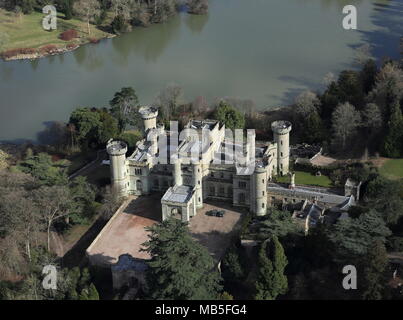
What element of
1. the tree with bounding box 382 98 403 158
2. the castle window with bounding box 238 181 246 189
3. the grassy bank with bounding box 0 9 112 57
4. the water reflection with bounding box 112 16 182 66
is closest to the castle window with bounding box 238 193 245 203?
the castle window with bounding box 238 181 246 189

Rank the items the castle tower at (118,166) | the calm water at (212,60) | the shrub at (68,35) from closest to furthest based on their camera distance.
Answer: the castle tower at (118,166) → the calm water at (212,60) → the shrub at (68,35)

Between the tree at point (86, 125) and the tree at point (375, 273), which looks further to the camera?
the tree at point (86, 125)

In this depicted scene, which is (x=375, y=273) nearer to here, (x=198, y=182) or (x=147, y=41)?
(x=198, y=182)

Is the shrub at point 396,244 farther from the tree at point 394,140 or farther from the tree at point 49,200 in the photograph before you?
the tree at point 49,200

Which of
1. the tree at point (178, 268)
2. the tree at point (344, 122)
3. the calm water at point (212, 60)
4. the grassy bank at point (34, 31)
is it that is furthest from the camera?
the grassy bank at point (34, 31)

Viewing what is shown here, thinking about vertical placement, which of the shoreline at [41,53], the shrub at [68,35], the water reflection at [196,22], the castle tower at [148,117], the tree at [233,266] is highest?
the water reflection at [196,22]

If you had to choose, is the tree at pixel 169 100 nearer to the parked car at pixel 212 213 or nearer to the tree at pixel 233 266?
the parked car at pixel 212 213

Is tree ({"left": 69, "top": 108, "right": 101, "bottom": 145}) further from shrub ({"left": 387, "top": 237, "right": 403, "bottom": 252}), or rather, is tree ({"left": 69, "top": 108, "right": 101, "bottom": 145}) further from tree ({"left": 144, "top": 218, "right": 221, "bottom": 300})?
shrub ({"left": 387, "top": 237, "right": 403, "bottom": 252})

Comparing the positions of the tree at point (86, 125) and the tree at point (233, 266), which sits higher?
the tree at point (86, 125)

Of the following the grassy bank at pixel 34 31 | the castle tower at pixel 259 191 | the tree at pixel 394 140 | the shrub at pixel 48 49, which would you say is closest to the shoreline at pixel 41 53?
the shrub at pixel 48 49
